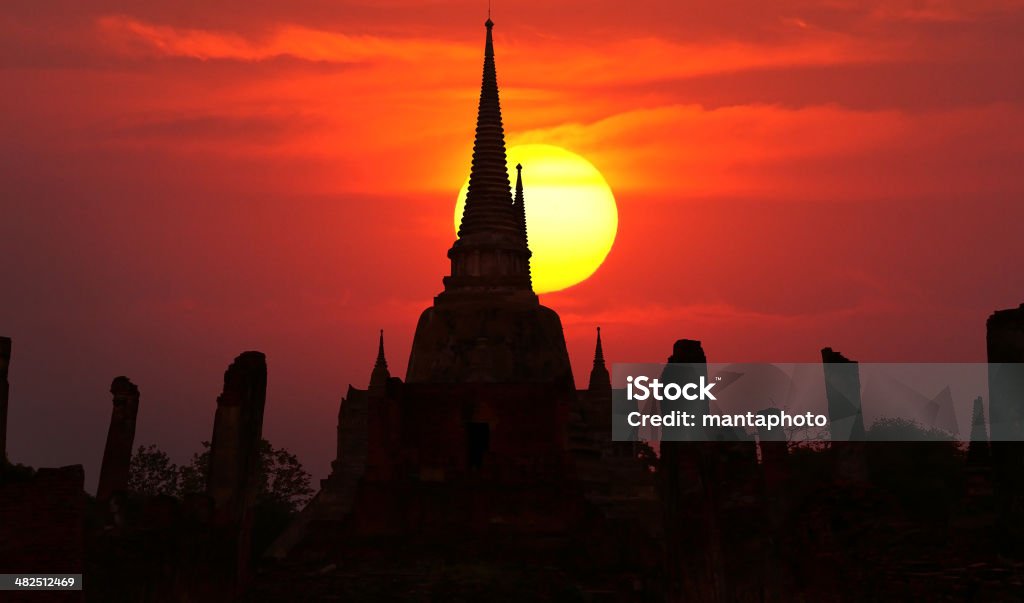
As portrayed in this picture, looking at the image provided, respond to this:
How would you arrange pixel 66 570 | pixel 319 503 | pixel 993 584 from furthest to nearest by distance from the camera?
pixel 319 503 → pixel 66 570 → pixel 993 584

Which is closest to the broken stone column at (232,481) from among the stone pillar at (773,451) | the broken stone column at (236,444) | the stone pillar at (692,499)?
the broken stone column at (236,444)

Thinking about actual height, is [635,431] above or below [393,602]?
above

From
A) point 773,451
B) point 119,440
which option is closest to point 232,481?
point 119,440

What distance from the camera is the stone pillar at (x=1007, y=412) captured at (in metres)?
13.5

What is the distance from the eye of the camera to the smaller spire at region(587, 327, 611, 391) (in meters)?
36.9

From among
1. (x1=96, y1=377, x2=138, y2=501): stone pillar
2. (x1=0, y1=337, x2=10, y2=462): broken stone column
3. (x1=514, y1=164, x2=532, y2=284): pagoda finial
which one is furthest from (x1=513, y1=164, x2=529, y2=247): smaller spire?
(x1=0, y1=337, x2=10, y2=462): broken stone column

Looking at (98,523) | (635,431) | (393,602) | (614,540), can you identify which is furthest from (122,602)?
(635,431)

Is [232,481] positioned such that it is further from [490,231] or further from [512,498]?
[490,231]

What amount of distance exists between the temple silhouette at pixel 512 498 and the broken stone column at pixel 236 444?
28 millimetres

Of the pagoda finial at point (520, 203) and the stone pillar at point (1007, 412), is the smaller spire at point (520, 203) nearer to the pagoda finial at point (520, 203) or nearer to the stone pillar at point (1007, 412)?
the pagoda finial at point (520, 203)

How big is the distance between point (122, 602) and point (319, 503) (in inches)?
509

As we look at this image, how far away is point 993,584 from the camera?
1091 centimetres

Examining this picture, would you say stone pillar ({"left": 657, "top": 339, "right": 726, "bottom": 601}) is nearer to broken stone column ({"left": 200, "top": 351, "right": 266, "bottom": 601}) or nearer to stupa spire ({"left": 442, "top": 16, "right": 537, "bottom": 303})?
broken stone column ({"left": 200, "top": 351, "right": 266, "bottom": 601})

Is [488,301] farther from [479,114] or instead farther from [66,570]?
[66,570]
